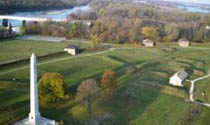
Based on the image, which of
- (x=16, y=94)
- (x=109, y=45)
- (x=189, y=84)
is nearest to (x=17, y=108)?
(x=16, y=94)

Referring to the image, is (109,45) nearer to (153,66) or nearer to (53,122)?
(153,66)

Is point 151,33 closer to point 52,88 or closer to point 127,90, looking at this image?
point 127,90

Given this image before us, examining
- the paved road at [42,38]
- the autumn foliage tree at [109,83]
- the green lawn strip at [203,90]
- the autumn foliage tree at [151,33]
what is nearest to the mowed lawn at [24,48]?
the paved road at [42,38]

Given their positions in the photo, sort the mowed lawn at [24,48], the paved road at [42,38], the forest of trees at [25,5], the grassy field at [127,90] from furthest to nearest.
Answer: the forest of trees at [25,5] < the paved road at [42,38] < the mowed lawn at [24,48] < the grassy field at [127,90]

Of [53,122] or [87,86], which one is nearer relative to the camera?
[53,122]

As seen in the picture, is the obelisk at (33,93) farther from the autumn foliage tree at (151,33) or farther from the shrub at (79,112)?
the autumn foliage tree at (151,33)
